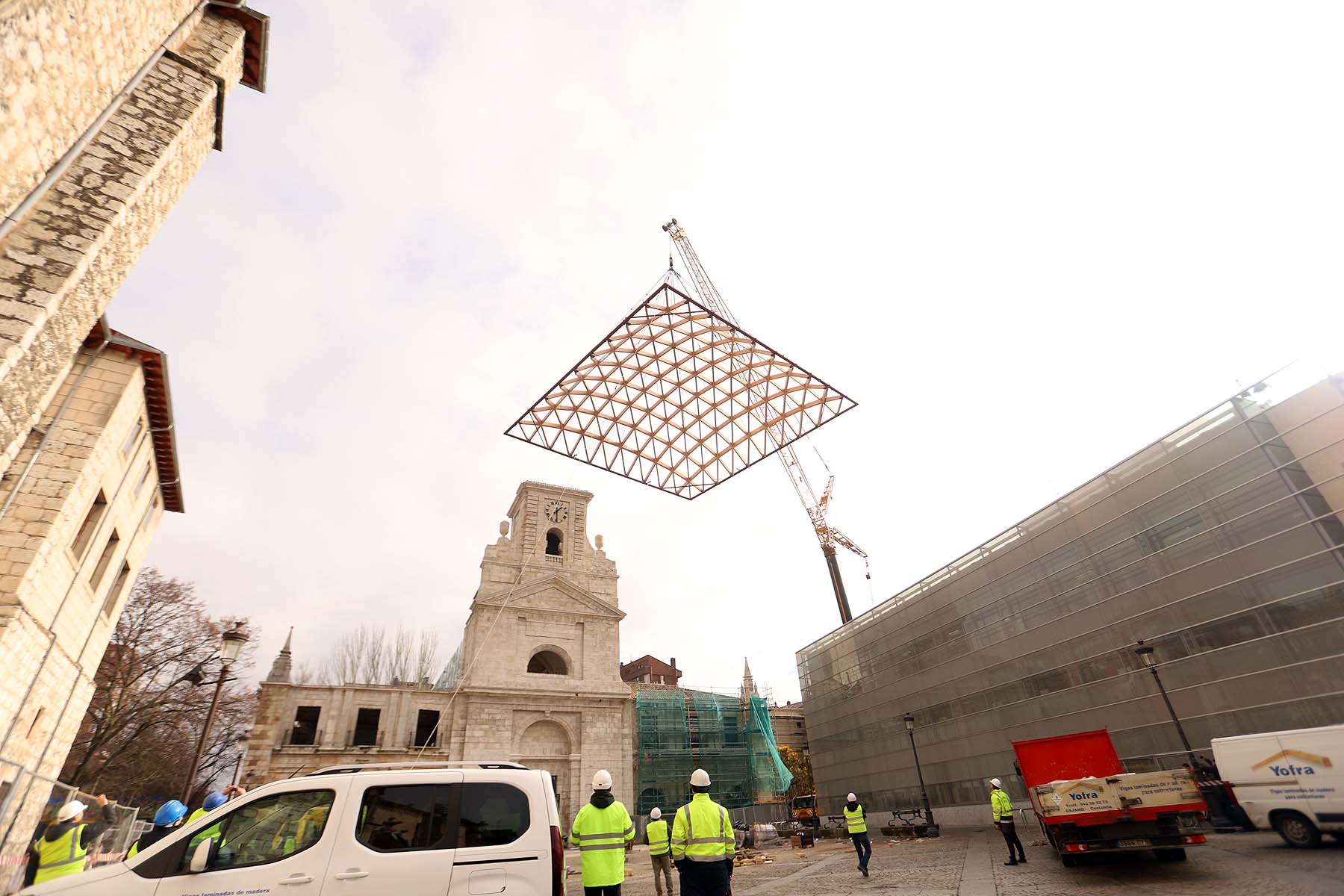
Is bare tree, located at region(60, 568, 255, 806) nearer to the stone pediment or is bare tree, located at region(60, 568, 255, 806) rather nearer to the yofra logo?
the stone pediment

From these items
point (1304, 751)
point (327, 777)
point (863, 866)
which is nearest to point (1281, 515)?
point (1304, 751)

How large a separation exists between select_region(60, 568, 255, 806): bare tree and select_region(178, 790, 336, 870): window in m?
24.9

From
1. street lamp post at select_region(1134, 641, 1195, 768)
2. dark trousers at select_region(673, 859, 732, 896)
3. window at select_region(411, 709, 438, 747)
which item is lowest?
dark trousers at select_region(673, 859, 732, 896)

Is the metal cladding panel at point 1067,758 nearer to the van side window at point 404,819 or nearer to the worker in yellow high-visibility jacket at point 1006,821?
the worker in yellow high-visibility jacket at point 1006,821

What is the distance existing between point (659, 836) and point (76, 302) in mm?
12759

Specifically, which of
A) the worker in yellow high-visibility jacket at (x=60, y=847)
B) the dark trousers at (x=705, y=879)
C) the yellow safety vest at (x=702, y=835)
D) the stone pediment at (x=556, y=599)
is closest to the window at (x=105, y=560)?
the worker in yellow high-visibility jacket at (x=60, y=847)

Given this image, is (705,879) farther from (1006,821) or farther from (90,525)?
(90,525)

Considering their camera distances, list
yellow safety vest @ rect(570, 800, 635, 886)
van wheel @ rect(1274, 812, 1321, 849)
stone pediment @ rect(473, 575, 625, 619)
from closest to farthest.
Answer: yellow safety vest @ rect(570, 800, 635, 886), van wheel @ rect(1274, 812, 1321, 849), stone pediment @ rect(473, 575, 625, 619)

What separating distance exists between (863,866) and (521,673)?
77.6ft

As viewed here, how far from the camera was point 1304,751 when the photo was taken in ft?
34.7

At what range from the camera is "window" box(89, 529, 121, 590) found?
15.3m

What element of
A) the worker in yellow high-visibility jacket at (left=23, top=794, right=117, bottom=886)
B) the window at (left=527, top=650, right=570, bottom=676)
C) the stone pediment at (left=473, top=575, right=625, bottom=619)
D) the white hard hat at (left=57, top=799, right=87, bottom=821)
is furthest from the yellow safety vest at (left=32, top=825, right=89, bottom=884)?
the window at (left=527, top=650, right=570, bottom=676)

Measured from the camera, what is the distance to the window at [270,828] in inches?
192

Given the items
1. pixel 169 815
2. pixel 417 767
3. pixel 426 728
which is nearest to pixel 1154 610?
pixel 417 767
